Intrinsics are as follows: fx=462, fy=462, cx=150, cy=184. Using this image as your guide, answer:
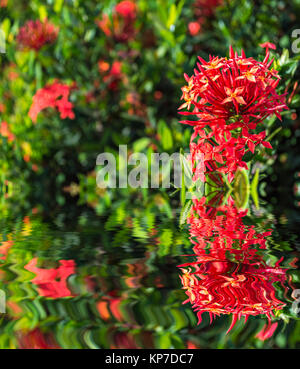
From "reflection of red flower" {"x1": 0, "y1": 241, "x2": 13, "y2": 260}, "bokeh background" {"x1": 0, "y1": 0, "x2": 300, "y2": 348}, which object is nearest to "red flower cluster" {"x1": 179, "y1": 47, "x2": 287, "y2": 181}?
"bokeh background" {"x1": 0, "y1": 0, "x2": 300, "y2": 348}

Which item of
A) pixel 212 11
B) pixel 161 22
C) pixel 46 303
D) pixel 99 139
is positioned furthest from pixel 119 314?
pixel 212 11

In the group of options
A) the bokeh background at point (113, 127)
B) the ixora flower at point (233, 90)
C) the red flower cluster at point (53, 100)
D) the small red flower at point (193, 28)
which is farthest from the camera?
the small red flower at point (193, 28)

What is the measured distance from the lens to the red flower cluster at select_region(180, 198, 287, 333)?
0.58 m

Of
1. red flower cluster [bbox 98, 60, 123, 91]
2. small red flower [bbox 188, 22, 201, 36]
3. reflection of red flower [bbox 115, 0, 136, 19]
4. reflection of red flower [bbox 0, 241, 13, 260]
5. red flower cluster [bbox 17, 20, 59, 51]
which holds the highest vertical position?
reflection of red flower [bbox 115, 0, 136, 19]

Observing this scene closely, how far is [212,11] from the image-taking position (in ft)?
12.1

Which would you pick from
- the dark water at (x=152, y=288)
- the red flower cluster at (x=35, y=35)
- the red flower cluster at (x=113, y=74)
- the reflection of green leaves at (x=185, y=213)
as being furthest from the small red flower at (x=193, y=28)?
the dark water at (x=152, y=288)

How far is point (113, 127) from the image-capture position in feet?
11.8

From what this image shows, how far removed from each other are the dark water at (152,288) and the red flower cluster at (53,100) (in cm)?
229

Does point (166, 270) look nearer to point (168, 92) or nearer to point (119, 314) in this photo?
point (119, 314)

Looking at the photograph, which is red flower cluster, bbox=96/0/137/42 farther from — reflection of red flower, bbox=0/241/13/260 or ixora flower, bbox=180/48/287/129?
reflection of red flower, bbox=0/241/13/260

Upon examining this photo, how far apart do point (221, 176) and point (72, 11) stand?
2.19 metres

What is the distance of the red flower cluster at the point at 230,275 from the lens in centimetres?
58

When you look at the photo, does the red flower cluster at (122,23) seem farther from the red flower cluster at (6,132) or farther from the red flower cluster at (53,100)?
the red flower cluster at (6,132)

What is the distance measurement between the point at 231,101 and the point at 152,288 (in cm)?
82
